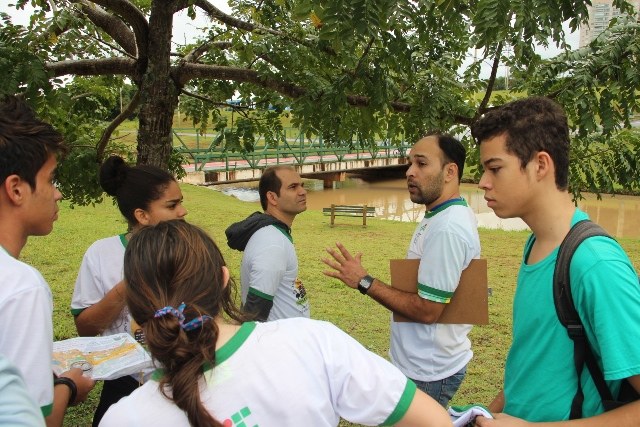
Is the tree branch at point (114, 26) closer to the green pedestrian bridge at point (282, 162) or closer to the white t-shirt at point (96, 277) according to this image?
the white t-shirt at point (96, 277)

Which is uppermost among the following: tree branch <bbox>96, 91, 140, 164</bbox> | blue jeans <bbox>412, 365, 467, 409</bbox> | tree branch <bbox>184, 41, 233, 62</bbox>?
tree branch <bbox>184, 41, 233, 62</bbox>

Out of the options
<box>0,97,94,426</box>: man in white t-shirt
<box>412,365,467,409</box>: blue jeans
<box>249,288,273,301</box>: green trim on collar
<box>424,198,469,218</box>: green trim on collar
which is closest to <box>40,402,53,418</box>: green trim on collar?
<box>0,97,94,426</box>: man in white t-shirt

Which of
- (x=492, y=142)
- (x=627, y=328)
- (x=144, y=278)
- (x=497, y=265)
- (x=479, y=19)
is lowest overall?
(x=497, y=265)

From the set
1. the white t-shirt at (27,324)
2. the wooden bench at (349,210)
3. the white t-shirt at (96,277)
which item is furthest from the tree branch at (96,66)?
the wooden bench at (349,210)

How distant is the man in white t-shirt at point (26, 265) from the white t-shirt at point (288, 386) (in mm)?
312

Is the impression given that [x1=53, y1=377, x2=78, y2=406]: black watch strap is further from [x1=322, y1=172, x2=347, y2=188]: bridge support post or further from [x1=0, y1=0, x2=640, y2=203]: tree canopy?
[x1=322, y1=172, x2=347, y2=188]: bridge support post

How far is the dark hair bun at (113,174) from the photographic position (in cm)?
279

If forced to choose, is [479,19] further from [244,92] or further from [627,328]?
[244,92]

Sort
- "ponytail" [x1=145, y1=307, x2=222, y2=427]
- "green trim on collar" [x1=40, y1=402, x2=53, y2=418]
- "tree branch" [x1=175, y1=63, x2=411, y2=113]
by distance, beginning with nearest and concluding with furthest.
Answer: "ponytail" [x1=145, y1=307, x2=222, y2=427] < "green trim on collar" [x1=40, y1=402, x2=53, y2=418] < "tree branch" [x1=175, y1=63, x2=411, y2=113]

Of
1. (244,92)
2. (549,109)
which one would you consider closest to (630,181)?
(549,109)

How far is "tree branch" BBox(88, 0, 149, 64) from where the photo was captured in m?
3.48

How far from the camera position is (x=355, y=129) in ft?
13.4

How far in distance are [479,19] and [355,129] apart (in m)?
1.92

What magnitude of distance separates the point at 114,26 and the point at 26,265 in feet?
10.7
